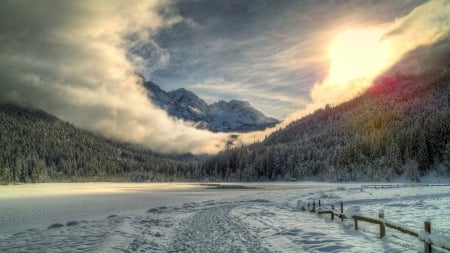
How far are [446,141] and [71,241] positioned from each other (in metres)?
133

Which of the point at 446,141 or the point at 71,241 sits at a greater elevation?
the point at 446,141

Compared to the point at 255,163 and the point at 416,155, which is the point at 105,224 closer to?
the point at 416,155

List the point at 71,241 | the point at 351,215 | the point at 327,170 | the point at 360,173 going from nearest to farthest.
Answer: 1. the point at 71,241
2. the point at 351,215
3. the point at 360,173
4. the point at 327,170

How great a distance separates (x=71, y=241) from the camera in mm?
19547

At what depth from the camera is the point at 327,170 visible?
159125 mm

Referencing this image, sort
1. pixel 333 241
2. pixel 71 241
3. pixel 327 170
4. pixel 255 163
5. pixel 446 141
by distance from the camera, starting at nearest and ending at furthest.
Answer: pixel 333 241, pixel 71 241, pixel 446 141, pixel 327 170, pixel 255 163

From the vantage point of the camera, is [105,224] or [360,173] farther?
[360,173]

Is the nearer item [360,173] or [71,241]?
[71,241]

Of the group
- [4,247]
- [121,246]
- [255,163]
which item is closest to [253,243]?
[121,246]

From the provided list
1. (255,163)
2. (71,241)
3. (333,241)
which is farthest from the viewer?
(255,163)

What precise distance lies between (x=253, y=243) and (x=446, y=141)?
127048 millimetres

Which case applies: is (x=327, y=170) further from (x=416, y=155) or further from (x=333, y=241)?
(x=333, y=241)

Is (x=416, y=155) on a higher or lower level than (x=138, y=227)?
higher

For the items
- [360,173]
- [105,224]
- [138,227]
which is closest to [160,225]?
[138,227]
